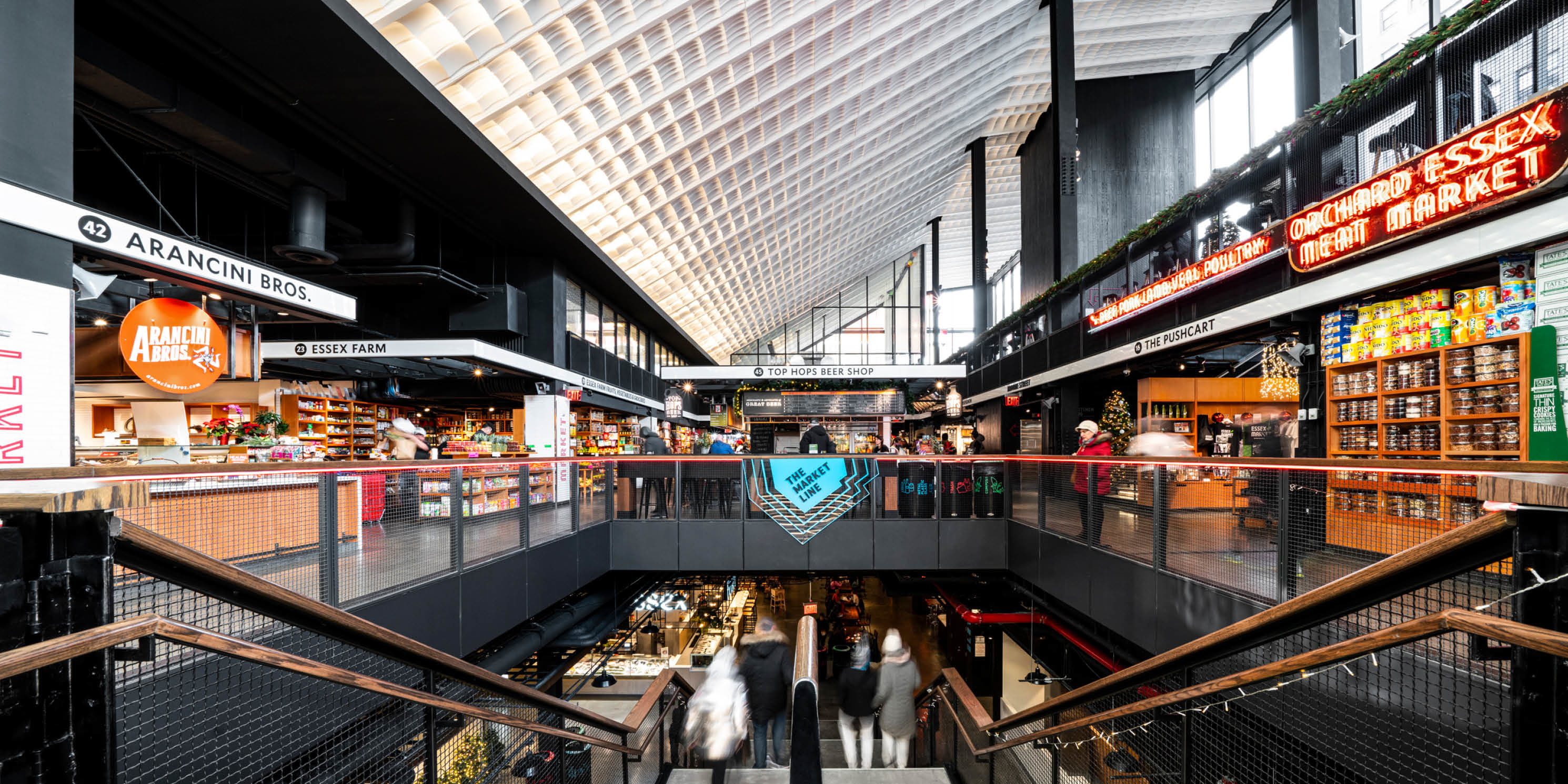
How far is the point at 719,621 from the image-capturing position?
49.4 feet

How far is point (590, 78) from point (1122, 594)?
7.80 meters

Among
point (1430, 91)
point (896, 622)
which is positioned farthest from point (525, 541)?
point (896, 622)

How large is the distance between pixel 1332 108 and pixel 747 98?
7363 mm

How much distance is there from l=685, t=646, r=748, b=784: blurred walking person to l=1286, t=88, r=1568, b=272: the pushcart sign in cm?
593

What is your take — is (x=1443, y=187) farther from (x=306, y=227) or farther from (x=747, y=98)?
(x=306, y=227)

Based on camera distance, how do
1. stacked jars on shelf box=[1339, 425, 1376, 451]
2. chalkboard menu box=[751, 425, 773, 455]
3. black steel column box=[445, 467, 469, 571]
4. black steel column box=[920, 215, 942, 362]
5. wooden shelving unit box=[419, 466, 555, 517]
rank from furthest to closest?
black steel column box=[920, 215, 942, 362], chalkboard menu box=[751, 425, 773, 455], stacked jars on shelf box=[1339, 425, 1376, 451], black steel column box=[445, 467, 469, 571], wooden shelving unit box=[419, 466, 555, 517]

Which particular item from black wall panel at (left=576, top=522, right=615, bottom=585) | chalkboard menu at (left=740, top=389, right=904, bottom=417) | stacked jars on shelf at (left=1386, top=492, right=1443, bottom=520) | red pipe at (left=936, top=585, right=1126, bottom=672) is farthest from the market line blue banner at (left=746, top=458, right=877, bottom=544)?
chalkboard menu at (left=740, top=389, right=904, bottom=417)

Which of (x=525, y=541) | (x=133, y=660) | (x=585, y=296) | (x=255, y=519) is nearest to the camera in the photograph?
(x=133, y=660)

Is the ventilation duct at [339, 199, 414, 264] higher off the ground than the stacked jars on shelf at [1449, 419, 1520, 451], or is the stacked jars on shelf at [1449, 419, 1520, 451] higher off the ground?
the ventilation duct at [339, 199, 414, 264]

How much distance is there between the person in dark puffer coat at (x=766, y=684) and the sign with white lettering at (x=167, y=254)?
15.9 ft

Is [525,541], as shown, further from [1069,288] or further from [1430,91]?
[1069,288]

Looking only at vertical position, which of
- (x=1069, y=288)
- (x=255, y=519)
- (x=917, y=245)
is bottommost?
(x=255, y=519)

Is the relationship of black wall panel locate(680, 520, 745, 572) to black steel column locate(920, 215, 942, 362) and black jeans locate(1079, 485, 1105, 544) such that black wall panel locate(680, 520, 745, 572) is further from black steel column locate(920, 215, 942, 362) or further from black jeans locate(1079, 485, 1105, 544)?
black steel column locate(920, 215, 942, 362)

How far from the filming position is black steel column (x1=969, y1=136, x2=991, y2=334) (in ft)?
63.6
